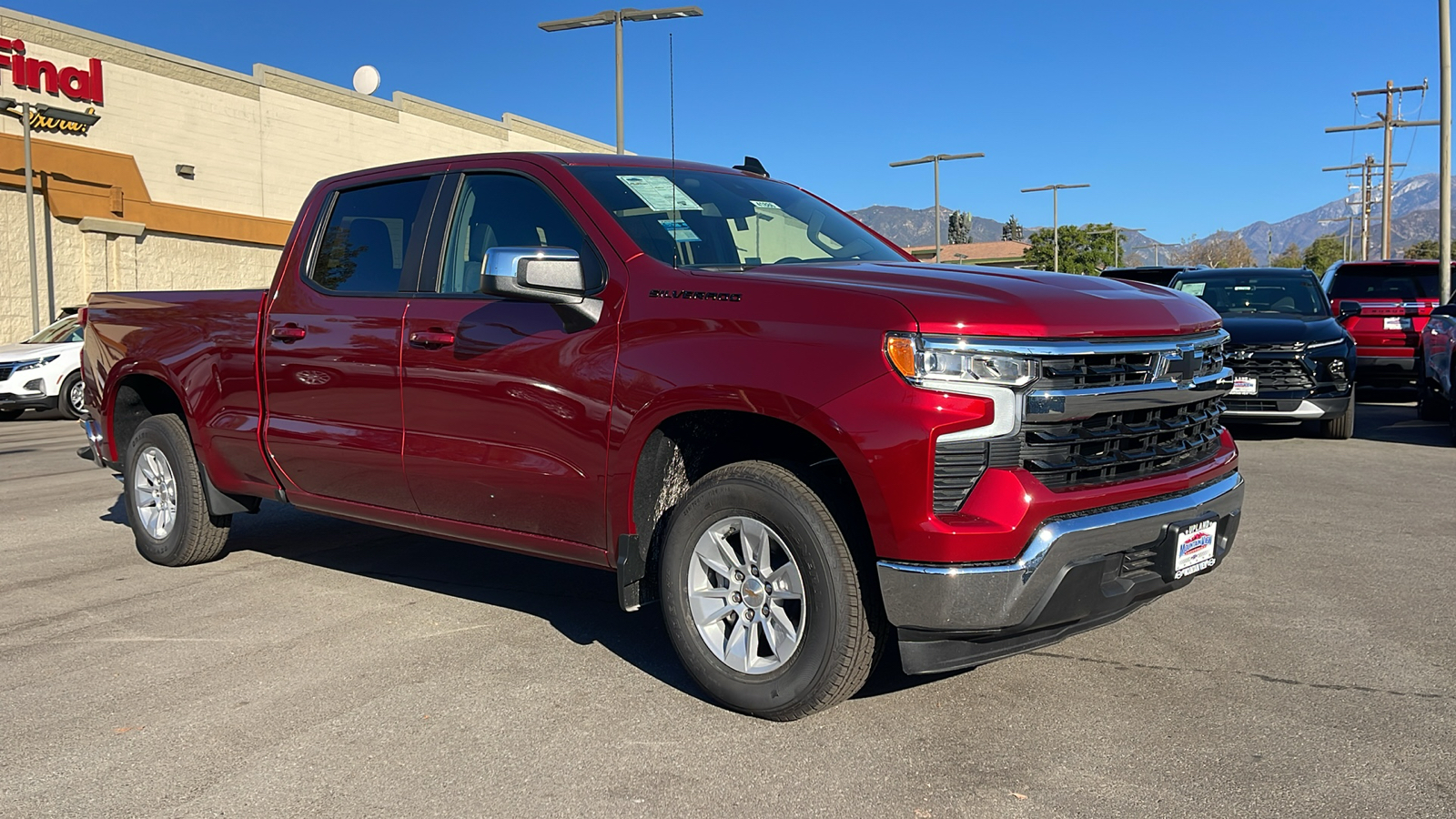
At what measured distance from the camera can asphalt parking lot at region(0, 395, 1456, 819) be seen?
3268 mm

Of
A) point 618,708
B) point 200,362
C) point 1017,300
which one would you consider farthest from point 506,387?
point 200,362

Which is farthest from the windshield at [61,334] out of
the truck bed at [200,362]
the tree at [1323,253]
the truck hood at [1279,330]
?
the tree at [1323,253]

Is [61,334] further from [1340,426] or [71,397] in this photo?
[1340,426]

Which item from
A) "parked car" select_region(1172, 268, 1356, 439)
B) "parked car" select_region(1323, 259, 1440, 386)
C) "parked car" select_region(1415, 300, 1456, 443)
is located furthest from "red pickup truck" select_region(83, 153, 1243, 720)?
"parked car" select_region(1323, 259, 1440, 386)

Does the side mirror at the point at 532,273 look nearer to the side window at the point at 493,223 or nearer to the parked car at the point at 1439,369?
the side window at the point at 493,223

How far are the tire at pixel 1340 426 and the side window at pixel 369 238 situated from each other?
32.3 ft

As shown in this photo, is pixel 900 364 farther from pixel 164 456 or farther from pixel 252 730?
pixel 164 456

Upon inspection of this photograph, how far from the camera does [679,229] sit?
448 centimetres

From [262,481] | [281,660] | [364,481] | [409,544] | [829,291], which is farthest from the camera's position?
[409,544]

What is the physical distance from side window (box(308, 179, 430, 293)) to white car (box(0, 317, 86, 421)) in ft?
46.5

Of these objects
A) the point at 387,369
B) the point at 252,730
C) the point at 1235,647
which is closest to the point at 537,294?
the point at 387,369

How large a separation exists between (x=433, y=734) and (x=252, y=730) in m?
0.61

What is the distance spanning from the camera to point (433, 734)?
375 centimetres

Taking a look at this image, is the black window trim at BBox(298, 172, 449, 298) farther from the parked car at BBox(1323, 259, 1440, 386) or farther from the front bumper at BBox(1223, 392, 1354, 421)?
the parked car at BBox(1323, 259, 1440, 386)
